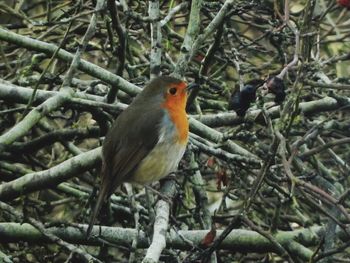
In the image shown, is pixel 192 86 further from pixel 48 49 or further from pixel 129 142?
pixel 48 49

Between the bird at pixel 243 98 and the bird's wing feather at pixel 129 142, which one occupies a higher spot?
the bird at pixel 243 98

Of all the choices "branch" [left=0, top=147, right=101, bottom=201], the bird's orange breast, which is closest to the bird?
the bird's orange breast

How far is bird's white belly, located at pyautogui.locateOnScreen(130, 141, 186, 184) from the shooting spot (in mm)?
4461

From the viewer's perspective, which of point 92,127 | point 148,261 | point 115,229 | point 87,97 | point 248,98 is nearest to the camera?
point 148,261

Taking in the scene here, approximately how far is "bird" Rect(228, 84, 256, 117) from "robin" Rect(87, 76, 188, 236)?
20.3 inches

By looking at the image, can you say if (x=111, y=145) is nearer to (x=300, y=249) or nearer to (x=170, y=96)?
(x=170, y=96)

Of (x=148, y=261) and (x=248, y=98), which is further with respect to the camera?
(x=248, y=98)

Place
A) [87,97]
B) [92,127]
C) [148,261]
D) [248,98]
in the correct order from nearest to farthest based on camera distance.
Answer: [148,261], [248,98], [87,97], [92,127]

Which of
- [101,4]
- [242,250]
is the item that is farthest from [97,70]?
[242,250]

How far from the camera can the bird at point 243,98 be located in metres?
3.82

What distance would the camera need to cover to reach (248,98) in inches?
152

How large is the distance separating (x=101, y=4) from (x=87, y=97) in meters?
0.68

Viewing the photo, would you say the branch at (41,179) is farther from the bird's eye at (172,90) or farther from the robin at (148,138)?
the bird's eye at (172,90)

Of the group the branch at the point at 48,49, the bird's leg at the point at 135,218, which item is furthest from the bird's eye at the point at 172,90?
the bird's leg at the point at 135,218
